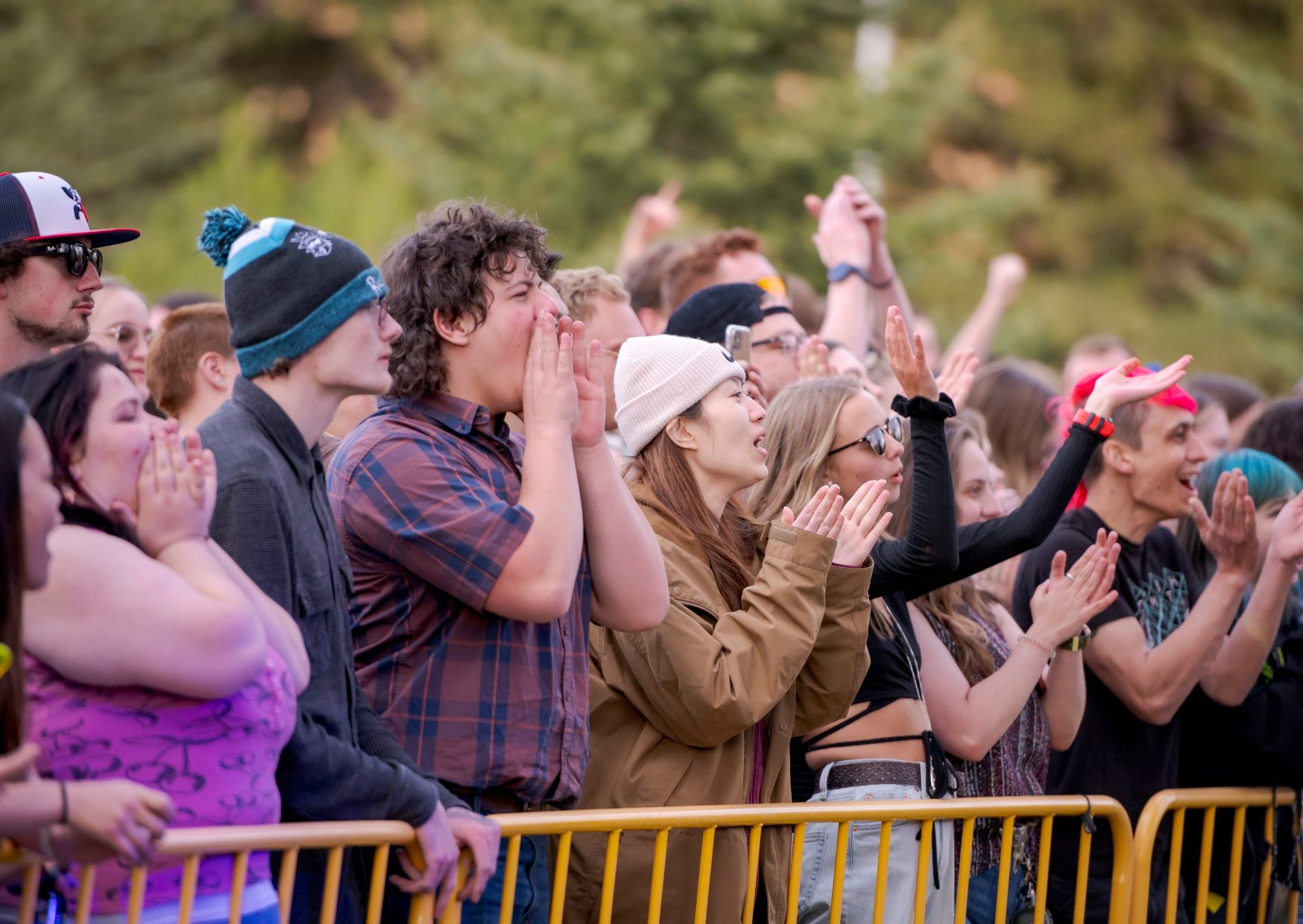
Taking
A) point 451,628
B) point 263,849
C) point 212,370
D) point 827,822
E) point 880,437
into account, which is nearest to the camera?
point 263,849

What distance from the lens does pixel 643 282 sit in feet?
20.3

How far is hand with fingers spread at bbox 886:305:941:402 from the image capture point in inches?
150

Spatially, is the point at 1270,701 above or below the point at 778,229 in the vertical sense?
below

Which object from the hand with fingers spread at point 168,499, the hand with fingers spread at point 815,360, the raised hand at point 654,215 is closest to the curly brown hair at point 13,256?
the hand with fingers spread at point 168,499

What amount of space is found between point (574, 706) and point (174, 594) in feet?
3.28

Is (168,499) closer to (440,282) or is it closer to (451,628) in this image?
(451,628)

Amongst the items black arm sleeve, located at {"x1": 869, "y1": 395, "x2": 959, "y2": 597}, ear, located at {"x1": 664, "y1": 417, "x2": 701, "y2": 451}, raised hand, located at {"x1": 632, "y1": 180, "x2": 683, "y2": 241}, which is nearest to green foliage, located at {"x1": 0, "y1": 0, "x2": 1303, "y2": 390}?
raised hand, located at {"x1": 632, "y1": 180, "x2": 683, "y2": 241}

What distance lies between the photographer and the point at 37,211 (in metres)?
3.45

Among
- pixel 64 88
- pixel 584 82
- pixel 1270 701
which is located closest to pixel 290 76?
pixel 64 88

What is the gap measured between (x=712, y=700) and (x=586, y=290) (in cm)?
195

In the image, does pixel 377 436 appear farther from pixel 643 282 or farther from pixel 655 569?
pixel 643 282

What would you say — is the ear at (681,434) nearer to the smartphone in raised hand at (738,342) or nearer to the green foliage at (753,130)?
the smartphone in raised hand at (738,342)

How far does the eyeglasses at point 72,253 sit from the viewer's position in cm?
344

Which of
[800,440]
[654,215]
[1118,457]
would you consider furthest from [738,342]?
[654,215]
